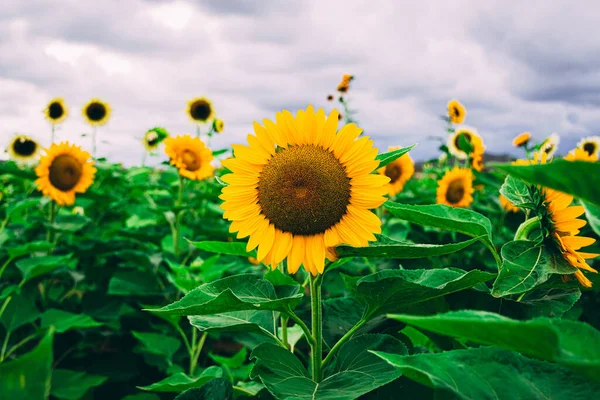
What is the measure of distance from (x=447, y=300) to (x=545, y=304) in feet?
0.59

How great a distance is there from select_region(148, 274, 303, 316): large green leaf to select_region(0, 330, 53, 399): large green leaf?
1.43 ft

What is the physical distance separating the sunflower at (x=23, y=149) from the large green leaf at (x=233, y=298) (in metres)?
5.70

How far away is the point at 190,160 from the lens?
3668 millimetres

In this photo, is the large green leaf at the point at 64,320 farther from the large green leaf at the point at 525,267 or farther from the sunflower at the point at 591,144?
the sunflower at the point at 591,144

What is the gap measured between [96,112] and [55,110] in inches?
18.0

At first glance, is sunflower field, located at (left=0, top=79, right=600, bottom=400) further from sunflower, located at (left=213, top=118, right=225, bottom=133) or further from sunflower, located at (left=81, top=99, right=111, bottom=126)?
sunflower, located at (left=81, top=99, right=111, bottom=126)

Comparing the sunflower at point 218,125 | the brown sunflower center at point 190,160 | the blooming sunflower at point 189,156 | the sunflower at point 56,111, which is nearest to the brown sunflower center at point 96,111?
the sunflower at point 56,111

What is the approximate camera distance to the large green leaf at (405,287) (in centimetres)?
88

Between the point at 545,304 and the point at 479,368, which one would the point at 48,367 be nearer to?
the point at 479,368

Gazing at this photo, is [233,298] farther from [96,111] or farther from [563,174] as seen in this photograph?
[96,111]

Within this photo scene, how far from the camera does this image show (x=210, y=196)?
3844 mm

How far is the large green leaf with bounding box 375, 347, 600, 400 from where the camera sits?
22.6 inches

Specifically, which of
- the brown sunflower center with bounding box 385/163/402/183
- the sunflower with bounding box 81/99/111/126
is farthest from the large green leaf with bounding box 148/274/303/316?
the sunflower with bounding box 81/99/111/126

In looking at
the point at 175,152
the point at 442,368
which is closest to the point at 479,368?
the point at 442,368
